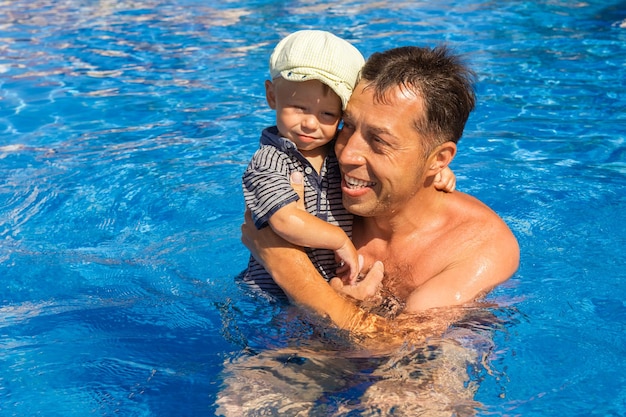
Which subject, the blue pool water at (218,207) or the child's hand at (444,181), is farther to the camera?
the child's hand at (444,181)

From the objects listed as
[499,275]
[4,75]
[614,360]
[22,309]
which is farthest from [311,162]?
[4,75]

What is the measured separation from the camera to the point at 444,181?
4.22 meters

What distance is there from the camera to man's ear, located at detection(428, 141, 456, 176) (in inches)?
156

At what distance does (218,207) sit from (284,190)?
299 centimetres

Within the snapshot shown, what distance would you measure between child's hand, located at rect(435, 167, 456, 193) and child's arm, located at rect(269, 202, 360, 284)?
0.70 metres

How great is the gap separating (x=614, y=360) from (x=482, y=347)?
84 cm

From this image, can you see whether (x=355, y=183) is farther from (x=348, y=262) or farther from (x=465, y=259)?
(x=465, y=259)

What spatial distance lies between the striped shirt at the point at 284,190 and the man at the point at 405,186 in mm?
139

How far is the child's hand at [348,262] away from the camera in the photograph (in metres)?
3.82

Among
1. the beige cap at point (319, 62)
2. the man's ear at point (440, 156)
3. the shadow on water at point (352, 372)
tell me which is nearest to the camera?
the shadow on water at point (352, 372)

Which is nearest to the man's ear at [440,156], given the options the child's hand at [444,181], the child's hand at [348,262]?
the child's hand at [444,181]

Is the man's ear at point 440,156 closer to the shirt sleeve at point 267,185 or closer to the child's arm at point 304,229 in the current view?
the child's arm at point 304,229

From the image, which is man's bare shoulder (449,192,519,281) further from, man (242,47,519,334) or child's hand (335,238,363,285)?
child's hand (335,238,363,285)

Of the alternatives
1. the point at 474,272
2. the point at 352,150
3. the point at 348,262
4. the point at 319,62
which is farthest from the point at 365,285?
the point at 319,62
